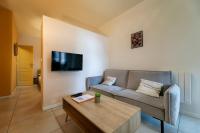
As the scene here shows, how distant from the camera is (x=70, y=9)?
2857 millimetres

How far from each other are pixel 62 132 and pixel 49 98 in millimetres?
1079

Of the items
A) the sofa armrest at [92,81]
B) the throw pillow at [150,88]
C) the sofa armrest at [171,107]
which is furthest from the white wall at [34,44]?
the sofa armrest at [171,107]

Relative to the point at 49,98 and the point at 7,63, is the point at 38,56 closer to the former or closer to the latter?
the point at 7,63

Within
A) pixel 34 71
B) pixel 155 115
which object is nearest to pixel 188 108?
pixel 155 115

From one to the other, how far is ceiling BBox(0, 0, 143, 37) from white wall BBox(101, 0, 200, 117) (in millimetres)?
448

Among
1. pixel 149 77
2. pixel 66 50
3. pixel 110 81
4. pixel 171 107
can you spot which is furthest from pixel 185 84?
pixel 66 50

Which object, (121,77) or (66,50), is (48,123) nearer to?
(66,50)

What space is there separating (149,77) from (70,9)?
112 inches

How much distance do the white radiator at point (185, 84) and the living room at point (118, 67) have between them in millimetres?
15

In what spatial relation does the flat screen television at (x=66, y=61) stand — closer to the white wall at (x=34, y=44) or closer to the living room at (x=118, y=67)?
the living room at (x=118, y=67)

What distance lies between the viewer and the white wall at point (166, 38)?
1864 mm

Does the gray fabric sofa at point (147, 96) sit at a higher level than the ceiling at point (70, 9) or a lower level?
lower

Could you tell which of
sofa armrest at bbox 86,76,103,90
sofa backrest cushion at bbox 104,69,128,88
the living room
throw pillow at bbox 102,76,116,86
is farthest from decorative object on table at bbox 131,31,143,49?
sofa armrest at bbox 86,76,103,90

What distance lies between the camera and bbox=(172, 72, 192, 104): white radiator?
1876 millimetres
